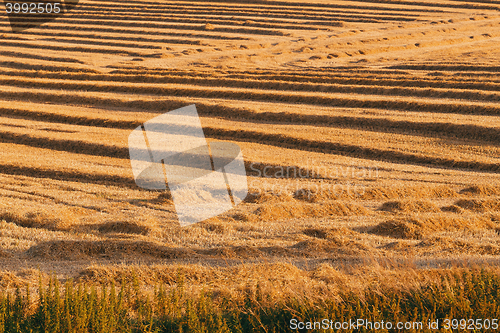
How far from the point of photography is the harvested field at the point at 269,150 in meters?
12.5

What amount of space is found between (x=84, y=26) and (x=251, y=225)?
217 feet

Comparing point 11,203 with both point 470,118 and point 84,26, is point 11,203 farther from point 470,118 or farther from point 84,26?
point 84,26

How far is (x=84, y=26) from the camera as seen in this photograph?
73938mm

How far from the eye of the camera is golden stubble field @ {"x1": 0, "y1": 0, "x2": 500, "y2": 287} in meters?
12.2

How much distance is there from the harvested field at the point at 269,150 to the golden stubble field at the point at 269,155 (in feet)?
0.27

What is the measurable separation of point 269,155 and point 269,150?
4.69 feet
